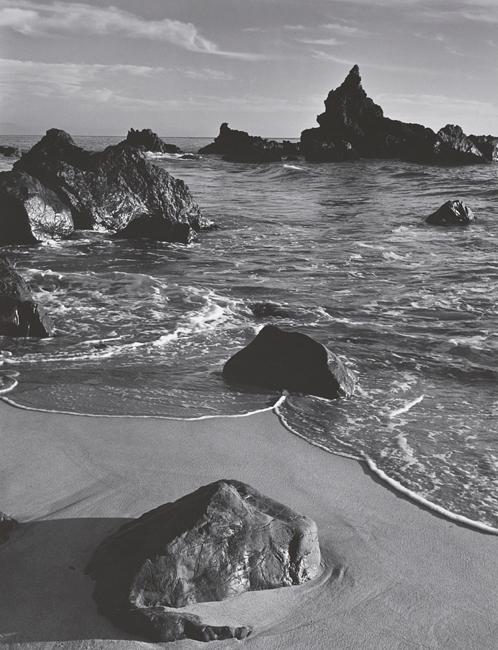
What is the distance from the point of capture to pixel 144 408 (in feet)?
16.6

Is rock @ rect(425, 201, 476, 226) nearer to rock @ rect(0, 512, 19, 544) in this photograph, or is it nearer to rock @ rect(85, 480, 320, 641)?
rock @ rect(85, 480, 320, 641)

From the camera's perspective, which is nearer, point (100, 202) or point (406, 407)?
point (406, 407)

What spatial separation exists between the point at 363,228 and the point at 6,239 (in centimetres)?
830

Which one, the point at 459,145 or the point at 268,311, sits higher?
the point at 459,145

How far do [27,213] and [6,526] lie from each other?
11.0m

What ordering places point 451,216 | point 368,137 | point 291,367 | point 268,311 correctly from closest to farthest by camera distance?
point 291,367, point 268,311, point 451,216, point 368,137

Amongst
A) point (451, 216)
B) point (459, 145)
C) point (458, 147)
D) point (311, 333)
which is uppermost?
point (459, 145)

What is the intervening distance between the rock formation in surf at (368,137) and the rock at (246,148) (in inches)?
111

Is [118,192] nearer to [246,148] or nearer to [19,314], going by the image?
[19,314]

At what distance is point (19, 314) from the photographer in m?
6.90

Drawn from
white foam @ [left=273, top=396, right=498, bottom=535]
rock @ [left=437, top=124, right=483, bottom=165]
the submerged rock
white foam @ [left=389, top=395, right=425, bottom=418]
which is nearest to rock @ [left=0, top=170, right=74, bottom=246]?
the submerged rock

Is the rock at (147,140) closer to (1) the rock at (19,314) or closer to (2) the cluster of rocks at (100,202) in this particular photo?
(2) the cluster of rocks at (100,202)

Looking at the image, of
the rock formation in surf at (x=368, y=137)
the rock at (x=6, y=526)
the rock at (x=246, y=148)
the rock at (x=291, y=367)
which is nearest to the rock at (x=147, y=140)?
the rock at (x=246, y=148)

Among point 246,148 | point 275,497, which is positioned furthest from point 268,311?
point 246,148
